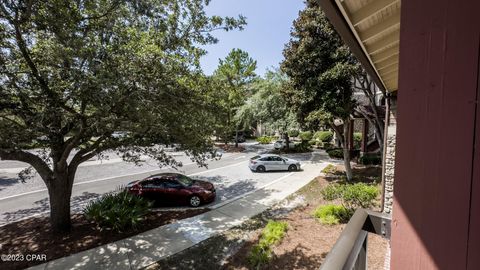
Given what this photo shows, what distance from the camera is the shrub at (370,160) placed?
61.6 ft

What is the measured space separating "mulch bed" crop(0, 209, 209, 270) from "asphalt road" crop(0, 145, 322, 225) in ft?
4.83

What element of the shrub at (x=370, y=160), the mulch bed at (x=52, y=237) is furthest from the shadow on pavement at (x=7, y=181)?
the shrub at (x=370, y=160)

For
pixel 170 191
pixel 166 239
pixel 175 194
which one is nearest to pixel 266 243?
pixel 166 239

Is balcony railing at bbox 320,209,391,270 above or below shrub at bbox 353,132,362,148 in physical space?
above

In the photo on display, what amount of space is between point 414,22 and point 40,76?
312 inches

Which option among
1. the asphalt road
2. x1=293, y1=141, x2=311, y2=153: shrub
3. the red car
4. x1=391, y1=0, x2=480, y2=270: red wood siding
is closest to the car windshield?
the red car

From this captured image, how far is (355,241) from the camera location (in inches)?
60.6

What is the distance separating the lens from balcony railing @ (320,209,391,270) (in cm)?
132

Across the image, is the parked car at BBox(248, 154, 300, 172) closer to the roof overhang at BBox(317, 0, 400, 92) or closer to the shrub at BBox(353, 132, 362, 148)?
the shrub at BBox(353, 132, 362, 148)

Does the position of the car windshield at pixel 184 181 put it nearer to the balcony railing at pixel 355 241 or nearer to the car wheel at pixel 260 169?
the car wheel at pixel 260 169

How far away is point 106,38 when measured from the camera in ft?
26.2

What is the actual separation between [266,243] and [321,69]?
9708mm

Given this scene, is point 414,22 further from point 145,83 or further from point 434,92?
point 145,83

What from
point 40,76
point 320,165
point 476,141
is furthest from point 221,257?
point 320,165
